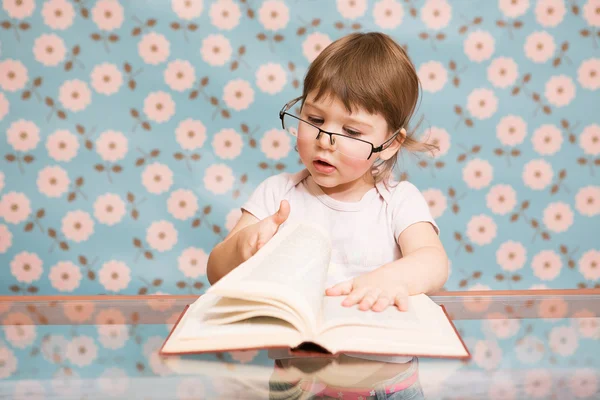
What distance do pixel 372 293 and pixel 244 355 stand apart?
206mm

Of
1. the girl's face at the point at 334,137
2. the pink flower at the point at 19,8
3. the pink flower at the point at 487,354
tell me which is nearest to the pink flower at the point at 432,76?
the girl's face at the point at 334,137

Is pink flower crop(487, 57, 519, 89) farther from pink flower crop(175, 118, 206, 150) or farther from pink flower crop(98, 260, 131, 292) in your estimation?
pink flower crop(98, 260, 131, 292)

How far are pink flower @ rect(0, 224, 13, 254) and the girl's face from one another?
1.15 metres

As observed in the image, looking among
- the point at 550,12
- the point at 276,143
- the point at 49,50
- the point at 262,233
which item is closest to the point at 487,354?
the point at 262,233

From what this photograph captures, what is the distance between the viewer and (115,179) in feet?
6.19

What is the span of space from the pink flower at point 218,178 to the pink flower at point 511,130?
786 mm

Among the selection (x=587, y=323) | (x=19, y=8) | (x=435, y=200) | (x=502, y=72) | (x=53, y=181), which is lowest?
(x=435, y=200)

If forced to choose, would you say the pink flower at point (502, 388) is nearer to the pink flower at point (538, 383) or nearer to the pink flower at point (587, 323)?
the pink flower at point (538, 383)

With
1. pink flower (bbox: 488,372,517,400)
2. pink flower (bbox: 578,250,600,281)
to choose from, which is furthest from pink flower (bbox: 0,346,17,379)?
pink flower (bbox: 578,250,600,281)

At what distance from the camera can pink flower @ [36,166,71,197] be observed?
188 centimetres

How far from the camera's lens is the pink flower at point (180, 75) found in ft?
6.05

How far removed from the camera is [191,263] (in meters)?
1.92

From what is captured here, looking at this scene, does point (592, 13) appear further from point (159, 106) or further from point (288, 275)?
point (288, 275)

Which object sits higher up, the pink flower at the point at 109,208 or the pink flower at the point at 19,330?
the pink flower at the point at 19,330
